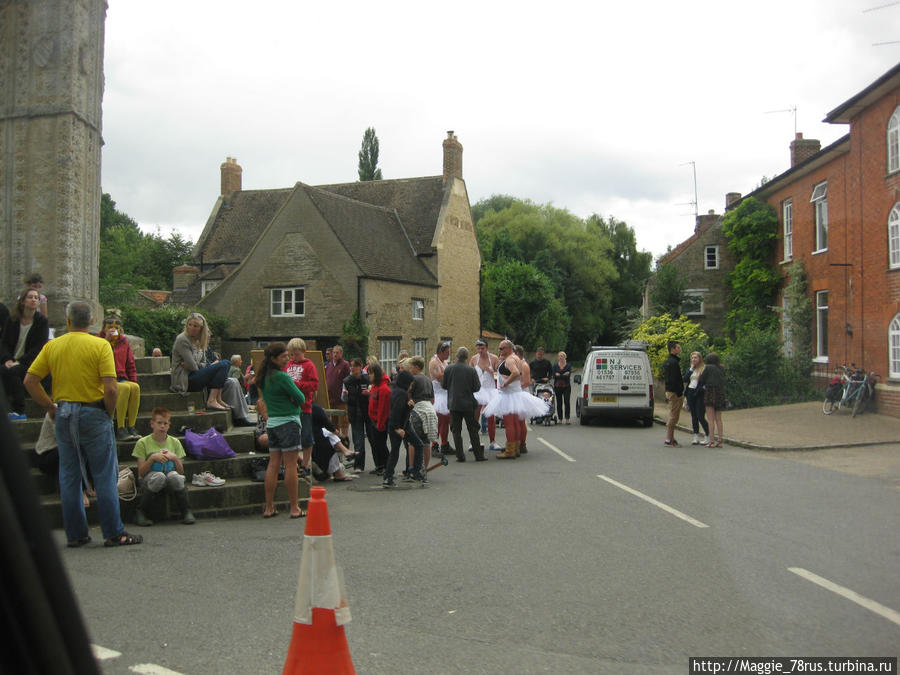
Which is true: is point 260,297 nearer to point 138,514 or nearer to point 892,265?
point 892,265

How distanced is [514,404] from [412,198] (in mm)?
31464

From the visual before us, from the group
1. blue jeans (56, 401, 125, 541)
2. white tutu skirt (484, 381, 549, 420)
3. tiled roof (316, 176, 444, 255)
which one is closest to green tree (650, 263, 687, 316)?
tiled roof (316, 176, 444, 255)

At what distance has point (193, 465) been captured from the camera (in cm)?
921

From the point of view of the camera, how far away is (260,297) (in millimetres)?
36531

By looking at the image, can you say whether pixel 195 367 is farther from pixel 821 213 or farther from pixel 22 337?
pixel 821 213

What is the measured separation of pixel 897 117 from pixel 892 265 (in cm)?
398

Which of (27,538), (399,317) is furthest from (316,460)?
(399,317)

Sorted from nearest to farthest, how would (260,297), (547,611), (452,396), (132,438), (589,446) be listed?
(547,611) → (132,438) → (452,396) → (589,446) → (260,297)

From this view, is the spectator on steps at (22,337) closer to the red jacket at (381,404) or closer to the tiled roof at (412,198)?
the red jacket at (381,404)

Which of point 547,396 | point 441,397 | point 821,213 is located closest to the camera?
point 441,397

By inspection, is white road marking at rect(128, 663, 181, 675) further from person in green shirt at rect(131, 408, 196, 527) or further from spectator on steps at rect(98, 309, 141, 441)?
spectator on steps at rect(98, 309, 141, 441)

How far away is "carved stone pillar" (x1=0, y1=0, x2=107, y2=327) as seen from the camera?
11.1 metres

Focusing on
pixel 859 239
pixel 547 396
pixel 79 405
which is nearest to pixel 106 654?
pixel 79 405

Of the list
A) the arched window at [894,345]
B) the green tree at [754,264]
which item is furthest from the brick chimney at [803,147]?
the arched window at [894,345]
